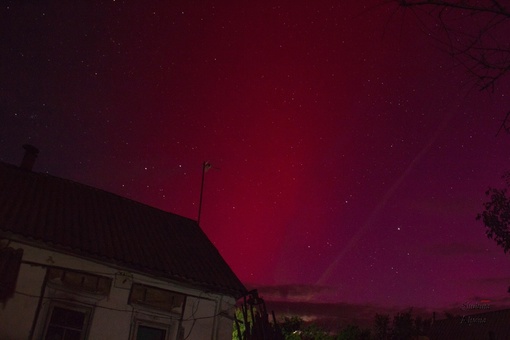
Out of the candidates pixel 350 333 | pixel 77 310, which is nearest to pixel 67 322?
pixel 77 310

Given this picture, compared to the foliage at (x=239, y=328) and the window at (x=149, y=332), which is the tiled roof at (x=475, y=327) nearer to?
the foliage at (x=239, y=328)

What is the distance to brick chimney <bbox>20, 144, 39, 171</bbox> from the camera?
15367 mm

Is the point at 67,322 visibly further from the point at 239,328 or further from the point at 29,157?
the point at 29,157

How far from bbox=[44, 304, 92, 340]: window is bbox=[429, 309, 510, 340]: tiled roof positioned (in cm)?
2757

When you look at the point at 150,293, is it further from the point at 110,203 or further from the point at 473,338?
the point at 473,338

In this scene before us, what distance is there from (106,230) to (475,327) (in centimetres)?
3040

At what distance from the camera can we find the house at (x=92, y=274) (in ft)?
33.3

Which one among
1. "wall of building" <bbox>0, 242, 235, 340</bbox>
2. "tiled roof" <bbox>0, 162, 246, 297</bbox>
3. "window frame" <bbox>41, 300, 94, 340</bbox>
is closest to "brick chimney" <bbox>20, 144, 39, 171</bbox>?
"tiled roof" <bbox>0, 162, 246, 297</bbox>

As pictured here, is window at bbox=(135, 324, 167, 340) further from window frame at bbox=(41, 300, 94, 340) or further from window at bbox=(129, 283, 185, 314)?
window frame at bbox=(41, 300, 94, 340)

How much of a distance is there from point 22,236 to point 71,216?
2.91m

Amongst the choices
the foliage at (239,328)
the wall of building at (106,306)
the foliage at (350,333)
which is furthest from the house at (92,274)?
the foliage at (350,333)

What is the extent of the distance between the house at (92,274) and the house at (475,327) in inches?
954

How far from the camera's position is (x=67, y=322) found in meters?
10.7

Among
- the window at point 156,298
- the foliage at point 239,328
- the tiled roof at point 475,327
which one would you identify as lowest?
the foliage at point 239,328
